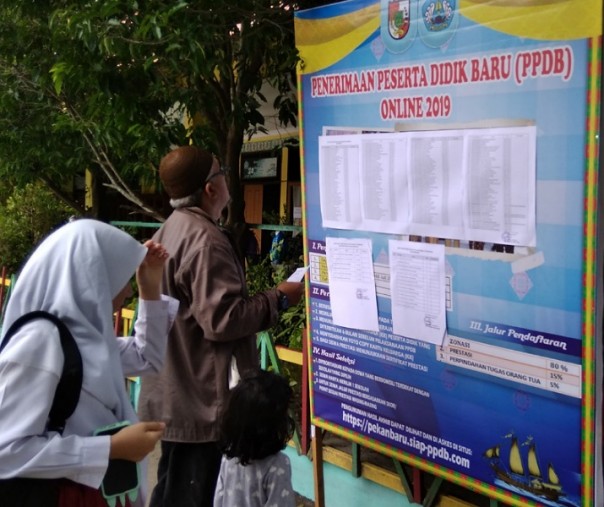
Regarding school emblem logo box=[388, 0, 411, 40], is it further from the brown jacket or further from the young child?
the young child

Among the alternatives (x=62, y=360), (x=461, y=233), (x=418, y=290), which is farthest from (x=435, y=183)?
(x=62, y=360)

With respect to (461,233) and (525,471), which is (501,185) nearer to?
(461,233)

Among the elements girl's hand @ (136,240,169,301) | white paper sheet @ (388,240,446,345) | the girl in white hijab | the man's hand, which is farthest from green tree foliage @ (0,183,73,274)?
the girl in white hijab

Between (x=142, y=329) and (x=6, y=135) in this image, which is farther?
(x=6, y=135)

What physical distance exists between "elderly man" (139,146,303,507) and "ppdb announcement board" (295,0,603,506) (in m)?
0.40

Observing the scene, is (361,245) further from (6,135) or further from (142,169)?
(6,135)

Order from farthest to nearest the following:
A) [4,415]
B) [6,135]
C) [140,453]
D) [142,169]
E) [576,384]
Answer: [6,135], [142,169], [576,384], [140,453], [4,415]

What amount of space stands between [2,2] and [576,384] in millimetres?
3818

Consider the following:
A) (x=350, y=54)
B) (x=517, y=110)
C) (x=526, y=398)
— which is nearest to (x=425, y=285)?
(x=526, y=398)

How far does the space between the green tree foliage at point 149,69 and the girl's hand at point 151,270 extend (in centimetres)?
123

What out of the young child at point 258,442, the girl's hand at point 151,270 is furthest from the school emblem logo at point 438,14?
the young child at point 258,442

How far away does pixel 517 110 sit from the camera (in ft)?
Result: 7.09

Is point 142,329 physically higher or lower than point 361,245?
lower

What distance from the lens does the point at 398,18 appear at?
2.47 meters
